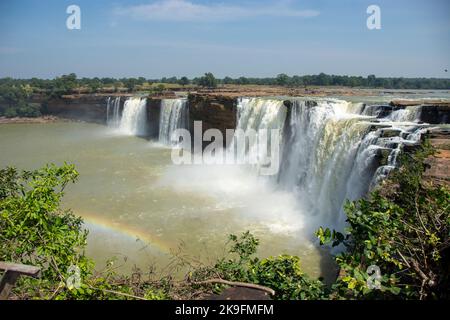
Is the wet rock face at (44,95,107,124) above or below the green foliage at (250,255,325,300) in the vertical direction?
above

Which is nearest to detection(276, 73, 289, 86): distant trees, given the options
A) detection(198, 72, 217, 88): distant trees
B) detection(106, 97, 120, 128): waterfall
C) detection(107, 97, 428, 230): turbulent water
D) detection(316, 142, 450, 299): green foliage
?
detection(198, 72, 217, 88): distant trees

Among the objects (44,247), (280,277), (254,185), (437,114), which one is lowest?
(254,185)

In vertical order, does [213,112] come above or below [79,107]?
below

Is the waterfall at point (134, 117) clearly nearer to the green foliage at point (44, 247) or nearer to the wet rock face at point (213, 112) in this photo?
the wet rock face at point (213, 112)

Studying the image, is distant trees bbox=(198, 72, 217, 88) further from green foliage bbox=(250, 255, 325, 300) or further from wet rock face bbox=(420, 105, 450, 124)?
green foliage bbox=(250, 255, 325, 300)

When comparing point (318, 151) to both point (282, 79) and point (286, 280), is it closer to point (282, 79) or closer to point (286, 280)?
point (286, 280)

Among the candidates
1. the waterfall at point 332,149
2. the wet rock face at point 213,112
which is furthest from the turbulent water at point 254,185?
the wet rock face at point 213,112

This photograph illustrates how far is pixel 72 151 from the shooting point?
72.3 ft

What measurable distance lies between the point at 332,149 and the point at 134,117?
21.0 meters

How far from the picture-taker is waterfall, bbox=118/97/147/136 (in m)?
27.8

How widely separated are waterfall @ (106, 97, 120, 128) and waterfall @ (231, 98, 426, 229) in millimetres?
18687

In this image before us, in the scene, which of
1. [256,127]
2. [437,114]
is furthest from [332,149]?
[256,127]

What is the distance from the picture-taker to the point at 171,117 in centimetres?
2422
